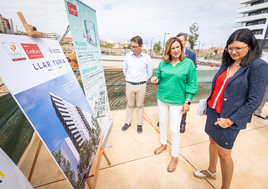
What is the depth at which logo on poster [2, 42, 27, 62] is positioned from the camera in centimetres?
97

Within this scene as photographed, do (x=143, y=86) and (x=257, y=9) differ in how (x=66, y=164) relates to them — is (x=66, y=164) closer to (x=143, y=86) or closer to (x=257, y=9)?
(x=143, y=86)

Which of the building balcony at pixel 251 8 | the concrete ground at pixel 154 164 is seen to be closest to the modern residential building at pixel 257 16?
the building balcony at pixel 251 8

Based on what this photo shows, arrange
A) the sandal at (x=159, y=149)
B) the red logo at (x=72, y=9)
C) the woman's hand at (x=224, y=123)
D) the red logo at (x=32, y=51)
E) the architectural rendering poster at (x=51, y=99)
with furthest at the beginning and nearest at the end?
1. the sandal at (x=159, y=149)
2. the red logo at (x=72, y=9)
3. the woman's hand at (x=224, y=123)
4. the red logo at (x=32, y=51)
5. the architectural rendering poster at (x=51, y=99)

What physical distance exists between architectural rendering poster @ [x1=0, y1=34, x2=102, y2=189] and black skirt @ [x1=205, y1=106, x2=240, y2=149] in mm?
1488

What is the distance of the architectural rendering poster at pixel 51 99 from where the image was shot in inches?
37.7

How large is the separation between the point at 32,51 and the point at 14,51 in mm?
199

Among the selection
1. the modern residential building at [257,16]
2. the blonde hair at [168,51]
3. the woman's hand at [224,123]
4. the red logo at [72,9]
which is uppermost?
the modern residential building at [257,16]

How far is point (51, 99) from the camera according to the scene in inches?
45.8

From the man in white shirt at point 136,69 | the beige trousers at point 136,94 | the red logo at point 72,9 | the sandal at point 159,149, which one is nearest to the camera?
the red logo at point 72,9

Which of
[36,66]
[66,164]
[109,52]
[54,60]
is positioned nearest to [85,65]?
[54,60]

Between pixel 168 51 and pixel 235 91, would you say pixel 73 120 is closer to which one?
pixel 168 51

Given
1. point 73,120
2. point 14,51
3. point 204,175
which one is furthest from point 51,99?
point 204,175

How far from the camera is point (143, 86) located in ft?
9.74

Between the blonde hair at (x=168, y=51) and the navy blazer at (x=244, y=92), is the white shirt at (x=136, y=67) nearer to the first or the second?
the blonde hair at (x=168, y=51)
